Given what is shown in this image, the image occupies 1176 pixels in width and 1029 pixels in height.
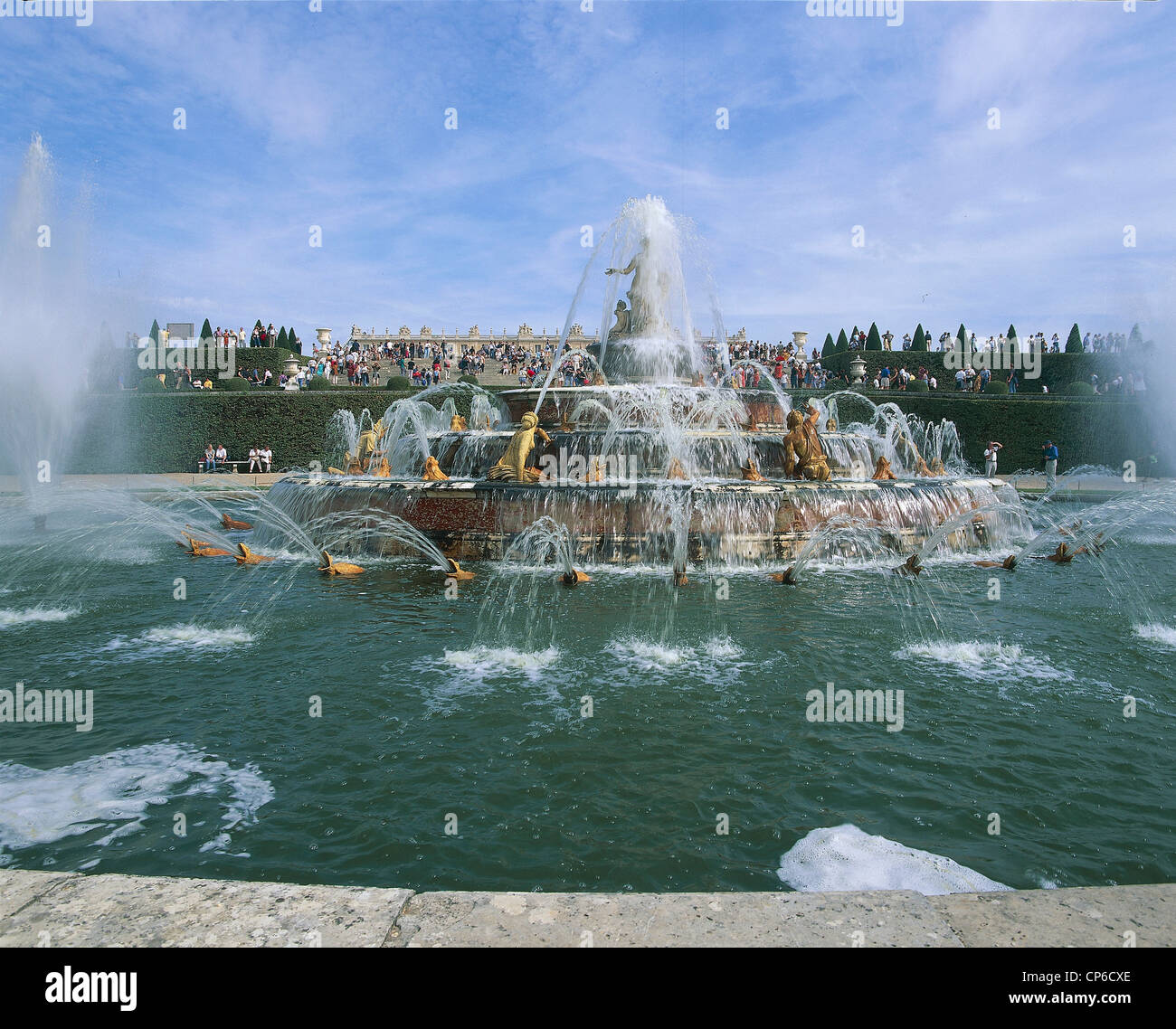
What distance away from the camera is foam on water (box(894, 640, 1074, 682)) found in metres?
6.96

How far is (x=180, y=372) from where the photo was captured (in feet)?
124

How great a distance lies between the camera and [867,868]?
3932mm

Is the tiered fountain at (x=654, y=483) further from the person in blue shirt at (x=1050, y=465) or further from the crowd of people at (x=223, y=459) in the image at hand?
the crowd of people at (x=223, y=459)

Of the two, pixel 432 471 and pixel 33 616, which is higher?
pixel 432 471

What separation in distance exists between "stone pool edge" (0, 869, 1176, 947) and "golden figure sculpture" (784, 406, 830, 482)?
11926 millimetres

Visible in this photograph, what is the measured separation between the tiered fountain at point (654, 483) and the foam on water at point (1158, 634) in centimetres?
465

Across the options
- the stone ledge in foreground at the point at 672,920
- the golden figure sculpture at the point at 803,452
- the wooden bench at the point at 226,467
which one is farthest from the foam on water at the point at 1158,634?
the wooden bench at the point at 226,467

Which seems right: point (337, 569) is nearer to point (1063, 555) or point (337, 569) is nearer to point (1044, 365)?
point (1063, 555)

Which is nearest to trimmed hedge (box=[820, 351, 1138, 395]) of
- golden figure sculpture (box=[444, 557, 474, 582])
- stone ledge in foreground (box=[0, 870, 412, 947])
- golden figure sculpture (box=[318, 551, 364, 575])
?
golden figure sculpture (box=[444, 557, 474, 582])

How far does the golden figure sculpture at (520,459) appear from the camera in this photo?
13.8 m

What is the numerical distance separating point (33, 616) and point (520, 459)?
24.0 feet

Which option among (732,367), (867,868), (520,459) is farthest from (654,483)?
(732,367)

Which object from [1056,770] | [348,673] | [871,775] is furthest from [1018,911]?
[348,673]
